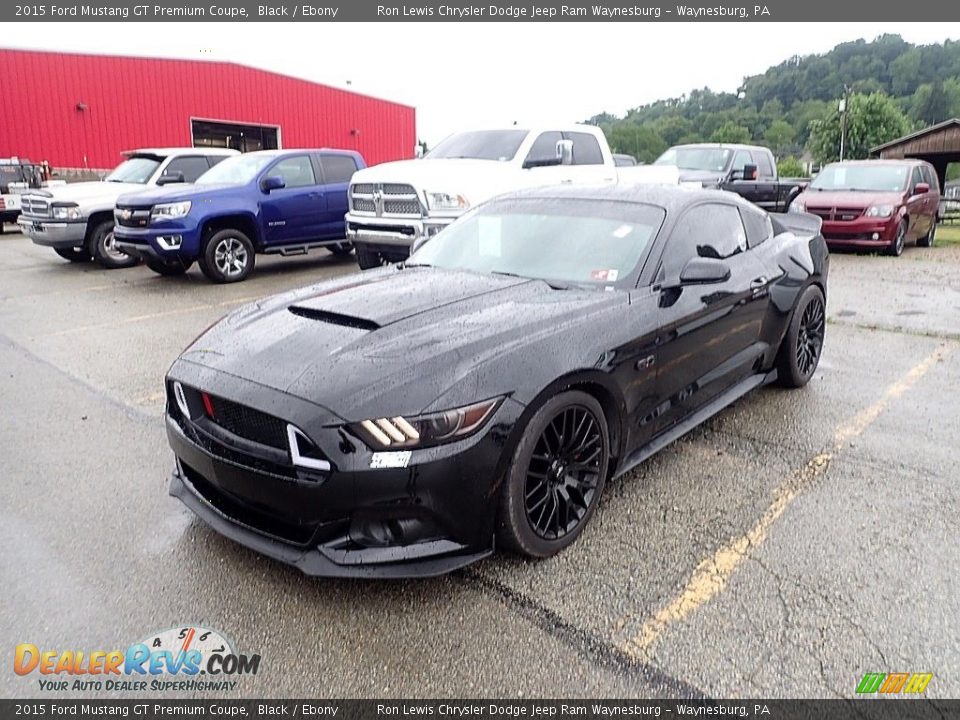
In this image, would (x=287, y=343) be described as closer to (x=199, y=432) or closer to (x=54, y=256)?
(x=199, y=432)

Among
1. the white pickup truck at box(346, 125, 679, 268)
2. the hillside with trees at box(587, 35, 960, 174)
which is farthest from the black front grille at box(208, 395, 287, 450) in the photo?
the hillside with trees at box(587, 35, 960, 174)

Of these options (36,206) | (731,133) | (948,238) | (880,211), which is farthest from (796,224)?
(731,133)

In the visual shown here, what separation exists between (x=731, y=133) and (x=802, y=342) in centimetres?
7687

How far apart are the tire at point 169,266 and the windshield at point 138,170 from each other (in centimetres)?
200

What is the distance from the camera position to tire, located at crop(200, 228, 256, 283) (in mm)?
9352

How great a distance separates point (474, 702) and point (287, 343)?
61.0 inches

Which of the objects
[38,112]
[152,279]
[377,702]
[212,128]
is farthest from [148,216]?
[212,128]

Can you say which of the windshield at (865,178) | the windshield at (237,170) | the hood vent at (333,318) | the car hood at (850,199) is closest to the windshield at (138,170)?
the windshield at (237,170)

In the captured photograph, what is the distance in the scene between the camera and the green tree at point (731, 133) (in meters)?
72.6

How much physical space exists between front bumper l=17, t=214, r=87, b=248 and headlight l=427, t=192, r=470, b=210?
19.7 ft

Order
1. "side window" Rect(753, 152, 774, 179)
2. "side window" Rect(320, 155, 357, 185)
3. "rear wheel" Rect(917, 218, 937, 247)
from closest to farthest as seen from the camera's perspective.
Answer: "side window" Rect(320, 155, 357, 185), "rear wheel" Rect(917, 218, 937, 247), "side window" Rect(753, 152, 774, 179)

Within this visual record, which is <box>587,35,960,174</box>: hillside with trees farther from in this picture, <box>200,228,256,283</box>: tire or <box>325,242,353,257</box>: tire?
<box>200,228,256,283</box>: tire

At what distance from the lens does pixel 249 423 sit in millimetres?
2582

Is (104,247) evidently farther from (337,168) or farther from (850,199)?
(850,199)
